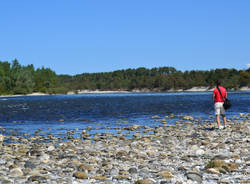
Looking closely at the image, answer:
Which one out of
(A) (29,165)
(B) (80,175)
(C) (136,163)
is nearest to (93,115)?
(C) (136,163)

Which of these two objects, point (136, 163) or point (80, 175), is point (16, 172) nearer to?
point (80, 175)

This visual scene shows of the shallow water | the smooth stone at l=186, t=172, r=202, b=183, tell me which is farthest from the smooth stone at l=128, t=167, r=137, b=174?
the shallow water

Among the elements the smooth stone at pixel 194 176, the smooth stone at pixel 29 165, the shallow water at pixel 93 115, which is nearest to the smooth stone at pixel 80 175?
the smooth stone at pixel 29 165

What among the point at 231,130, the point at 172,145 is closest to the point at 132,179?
the point at 172,145

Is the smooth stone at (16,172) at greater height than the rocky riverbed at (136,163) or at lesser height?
greater

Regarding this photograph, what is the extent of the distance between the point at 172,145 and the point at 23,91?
165998mm

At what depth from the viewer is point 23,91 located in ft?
572

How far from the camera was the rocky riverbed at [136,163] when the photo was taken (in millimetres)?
→ 10062

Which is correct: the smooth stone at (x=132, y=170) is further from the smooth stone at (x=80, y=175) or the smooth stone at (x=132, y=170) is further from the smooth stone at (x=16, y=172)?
the smooth stone at (x=16, y=172)

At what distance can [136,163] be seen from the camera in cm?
1237

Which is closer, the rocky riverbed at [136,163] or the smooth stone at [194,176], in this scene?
the smooth stone at [194,176]

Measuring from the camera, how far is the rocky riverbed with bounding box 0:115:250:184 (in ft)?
33.0

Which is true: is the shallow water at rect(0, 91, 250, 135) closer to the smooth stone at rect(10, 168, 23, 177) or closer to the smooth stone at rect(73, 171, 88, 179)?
the smooth stone at rect(10, 168, 23, 177)

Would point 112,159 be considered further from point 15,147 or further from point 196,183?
point 15,147
